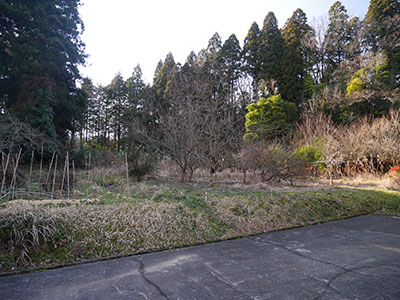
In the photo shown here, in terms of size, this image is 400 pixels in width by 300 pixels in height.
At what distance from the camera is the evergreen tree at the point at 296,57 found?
19203 millimetres

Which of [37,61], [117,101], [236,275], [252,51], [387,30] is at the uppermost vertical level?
[252,51]

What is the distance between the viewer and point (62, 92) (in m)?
13.7

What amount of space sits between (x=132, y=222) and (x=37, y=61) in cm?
1337

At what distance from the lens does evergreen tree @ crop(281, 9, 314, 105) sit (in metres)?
19.2

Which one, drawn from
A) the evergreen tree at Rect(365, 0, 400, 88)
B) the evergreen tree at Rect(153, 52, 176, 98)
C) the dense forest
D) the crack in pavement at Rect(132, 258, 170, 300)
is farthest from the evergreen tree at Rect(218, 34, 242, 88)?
the crack in pavement at Rect(132, 258, 170, 300)

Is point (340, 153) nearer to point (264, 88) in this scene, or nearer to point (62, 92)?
point (264, 88)

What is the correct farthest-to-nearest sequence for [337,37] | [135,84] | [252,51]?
1. [135,84]
2. [252,51]
3. [337,37]

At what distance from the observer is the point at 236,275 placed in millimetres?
2359

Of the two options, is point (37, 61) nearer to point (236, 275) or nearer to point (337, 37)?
point (236, 275)

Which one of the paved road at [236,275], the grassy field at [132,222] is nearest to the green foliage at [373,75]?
the grassy field at [132,222]

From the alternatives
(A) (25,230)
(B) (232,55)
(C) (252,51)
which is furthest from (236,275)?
(C) (252,51)

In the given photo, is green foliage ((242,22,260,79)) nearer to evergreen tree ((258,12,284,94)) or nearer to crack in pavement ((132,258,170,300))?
evergreen tree ((258,12,284,94))

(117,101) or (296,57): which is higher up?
(296,57)

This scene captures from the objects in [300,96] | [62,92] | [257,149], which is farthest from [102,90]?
[257,149]
